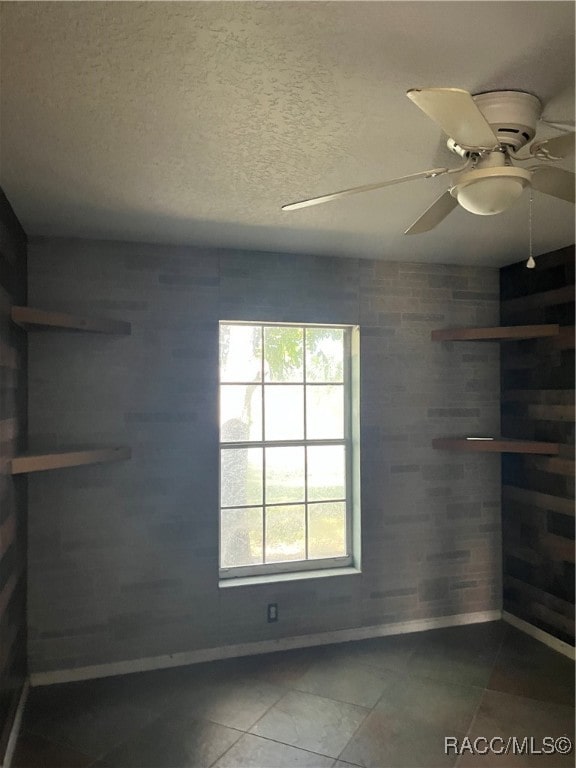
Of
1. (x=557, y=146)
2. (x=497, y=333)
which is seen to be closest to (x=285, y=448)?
(x=497, y=333)

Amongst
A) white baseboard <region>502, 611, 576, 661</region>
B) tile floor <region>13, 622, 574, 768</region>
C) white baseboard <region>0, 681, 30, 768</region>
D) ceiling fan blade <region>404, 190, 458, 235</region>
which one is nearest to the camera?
ceiling fan blade <region>404, 190, 458, 235</region>

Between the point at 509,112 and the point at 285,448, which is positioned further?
the point at 285,448

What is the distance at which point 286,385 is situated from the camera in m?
3.76

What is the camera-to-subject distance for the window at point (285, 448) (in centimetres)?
365

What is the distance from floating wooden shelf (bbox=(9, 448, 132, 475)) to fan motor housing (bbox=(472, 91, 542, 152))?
238cm

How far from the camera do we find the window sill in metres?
3.52

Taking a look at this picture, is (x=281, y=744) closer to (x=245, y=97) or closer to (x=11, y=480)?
(x=11, y=480)

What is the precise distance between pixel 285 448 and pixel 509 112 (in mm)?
2547

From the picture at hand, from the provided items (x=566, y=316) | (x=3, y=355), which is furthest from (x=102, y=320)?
(x=566, y=316)

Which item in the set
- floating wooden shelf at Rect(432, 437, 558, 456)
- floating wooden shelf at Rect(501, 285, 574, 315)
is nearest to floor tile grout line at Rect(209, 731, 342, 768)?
floating wooden shelf at Rect(432, 437, 558, 456)

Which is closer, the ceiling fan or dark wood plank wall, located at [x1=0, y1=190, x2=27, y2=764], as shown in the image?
the ceiling fan

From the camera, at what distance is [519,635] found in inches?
148

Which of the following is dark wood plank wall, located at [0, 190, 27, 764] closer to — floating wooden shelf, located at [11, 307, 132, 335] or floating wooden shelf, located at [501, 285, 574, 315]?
floating wooden shelf, located at [11, 307, 132, 335]

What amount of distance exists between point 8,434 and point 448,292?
3028mm
